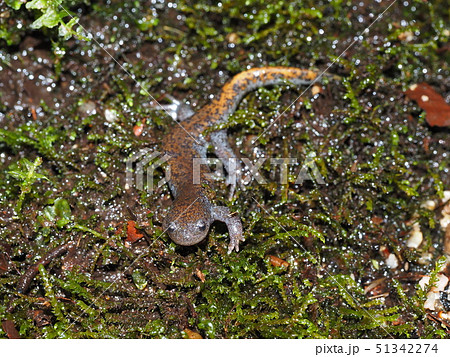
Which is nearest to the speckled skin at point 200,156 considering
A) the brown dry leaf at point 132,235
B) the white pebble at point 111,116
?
the brown dry leaf at point 132,235

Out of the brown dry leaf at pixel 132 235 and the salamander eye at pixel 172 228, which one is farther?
the brown dry leaf at pixel 132 235

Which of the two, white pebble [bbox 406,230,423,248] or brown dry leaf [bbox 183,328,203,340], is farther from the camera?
white pebble [bbox 406,230,423,248]

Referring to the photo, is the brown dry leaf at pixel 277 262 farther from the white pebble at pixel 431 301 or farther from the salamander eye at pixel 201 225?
the white pebble at pixel 431 301

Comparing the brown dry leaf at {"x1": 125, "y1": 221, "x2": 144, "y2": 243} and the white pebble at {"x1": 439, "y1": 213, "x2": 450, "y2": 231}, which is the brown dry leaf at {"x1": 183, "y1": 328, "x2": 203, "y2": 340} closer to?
the brown dry leaf at {"x1": 125, "y1": 221, "x2": 144, "y2": 243}

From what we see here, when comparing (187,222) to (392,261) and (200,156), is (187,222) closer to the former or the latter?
(200,156)

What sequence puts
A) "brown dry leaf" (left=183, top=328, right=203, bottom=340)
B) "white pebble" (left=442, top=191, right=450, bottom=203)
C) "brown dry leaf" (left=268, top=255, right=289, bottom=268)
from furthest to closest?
"white pebble" (left=442, top=191, right=450, bottom=203) < "brown dry leaf" (left=268, top=255, right=289, bottom=268) < "brown dry leaf" (left=183, top=328, right=203, bottom=340)

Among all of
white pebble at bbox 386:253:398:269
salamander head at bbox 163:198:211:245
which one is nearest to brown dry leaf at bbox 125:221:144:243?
salamander head at bbox 163:198:211:245

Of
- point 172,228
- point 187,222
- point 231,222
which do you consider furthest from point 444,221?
point 172,228
